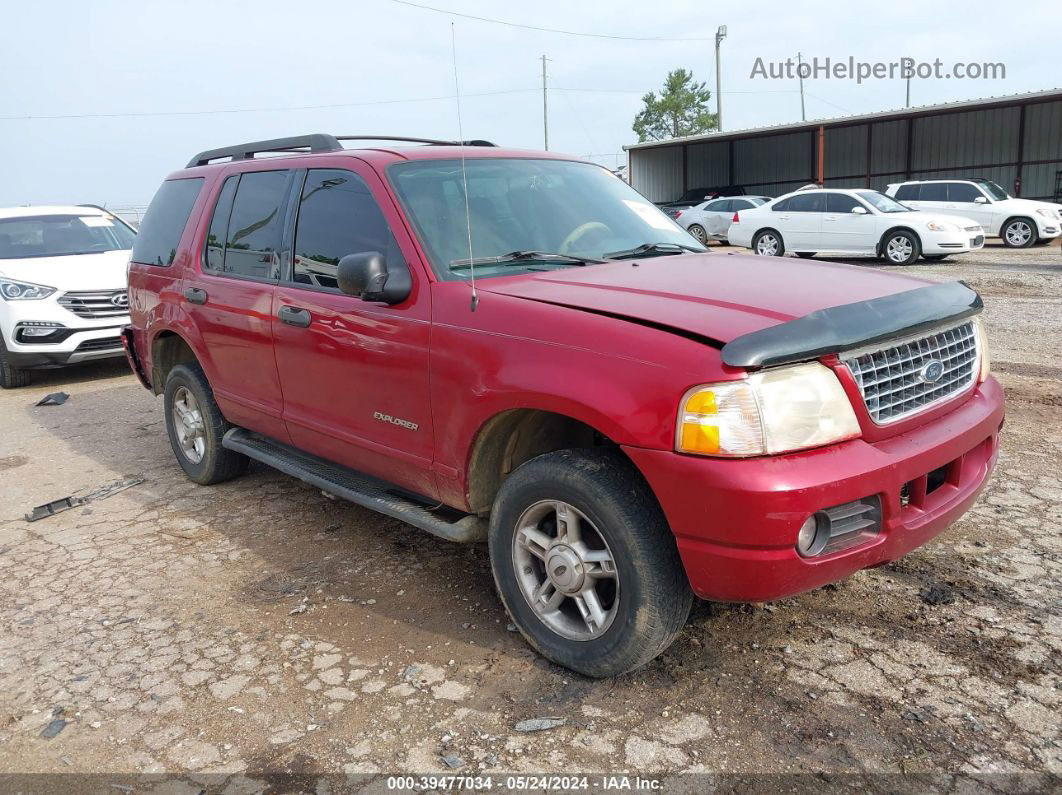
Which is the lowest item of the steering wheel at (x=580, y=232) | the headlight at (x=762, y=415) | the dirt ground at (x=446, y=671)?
the dirt ground at (x=446, y=671)

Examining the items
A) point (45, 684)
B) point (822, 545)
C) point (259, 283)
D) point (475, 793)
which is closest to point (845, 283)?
point (822, 545)

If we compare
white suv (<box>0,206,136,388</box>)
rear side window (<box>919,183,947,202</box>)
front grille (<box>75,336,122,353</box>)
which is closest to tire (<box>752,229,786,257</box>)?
rear side window (<box>919,183,947,202</box>)

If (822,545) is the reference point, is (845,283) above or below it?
above

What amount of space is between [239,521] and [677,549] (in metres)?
2.94

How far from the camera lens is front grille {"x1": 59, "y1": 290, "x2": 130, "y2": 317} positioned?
28.8 ft

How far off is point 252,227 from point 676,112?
201 ft

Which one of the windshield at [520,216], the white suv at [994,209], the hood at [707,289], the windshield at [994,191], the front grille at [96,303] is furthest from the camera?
the windshield at [994,191]

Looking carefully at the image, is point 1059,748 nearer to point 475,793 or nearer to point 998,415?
point 998,415

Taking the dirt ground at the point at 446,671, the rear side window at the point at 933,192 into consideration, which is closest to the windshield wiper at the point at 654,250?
the dirt ground at the point at 446,671

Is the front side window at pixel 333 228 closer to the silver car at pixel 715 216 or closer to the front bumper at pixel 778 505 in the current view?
the front bumper at pixel 778 505

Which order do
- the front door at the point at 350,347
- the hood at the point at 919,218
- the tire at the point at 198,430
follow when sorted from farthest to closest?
the hood at the point at 919,218 < the tire at the point at 198,430 < the front door at the point at 350,347

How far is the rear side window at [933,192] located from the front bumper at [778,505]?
19.1 meters

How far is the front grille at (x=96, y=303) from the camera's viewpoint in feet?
28.8

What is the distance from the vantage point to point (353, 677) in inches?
122
